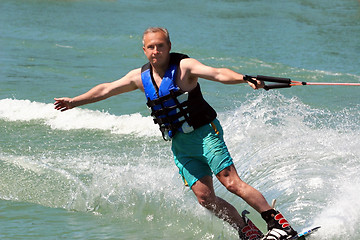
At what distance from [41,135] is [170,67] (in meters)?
5.73

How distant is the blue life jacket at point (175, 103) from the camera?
502 centimetres

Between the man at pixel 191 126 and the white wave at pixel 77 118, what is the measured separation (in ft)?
17.4

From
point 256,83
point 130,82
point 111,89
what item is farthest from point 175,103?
point 256,83

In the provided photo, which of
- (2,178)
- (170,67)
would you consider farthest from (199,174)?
(2,178)

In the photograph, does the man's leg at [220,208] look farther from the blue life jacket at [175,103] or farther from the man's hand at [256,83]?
the man's hand at [256,83]

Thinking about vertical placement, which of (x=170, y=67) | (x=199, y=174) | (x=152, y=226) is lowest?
(x=152, y=226)

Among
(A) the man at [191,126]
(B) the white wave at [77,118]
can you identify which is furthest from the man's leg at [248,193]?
(B) the white wave at [77,118]

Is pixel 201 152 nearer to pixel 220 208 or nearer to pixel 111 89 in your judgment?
pixel 220 208

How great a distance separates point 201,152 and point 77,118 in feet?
21.5

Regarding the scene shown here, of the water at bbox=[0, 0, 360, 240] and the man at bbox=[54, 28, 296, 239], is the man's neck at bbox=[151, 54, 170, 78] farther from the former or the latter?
the water at bbox=[0, 0, 360, 240]

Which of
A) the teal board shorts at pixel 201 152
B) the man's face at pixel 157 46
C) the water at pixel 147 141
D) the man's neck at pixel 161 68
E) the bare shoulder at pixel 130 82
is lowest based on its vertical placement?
the water at pixel 147 141

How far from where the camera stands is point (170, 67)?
504 cm

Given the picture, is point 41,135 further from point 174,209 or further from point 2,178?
point 174,209

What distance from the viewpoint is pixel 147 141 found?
10.1 metres
